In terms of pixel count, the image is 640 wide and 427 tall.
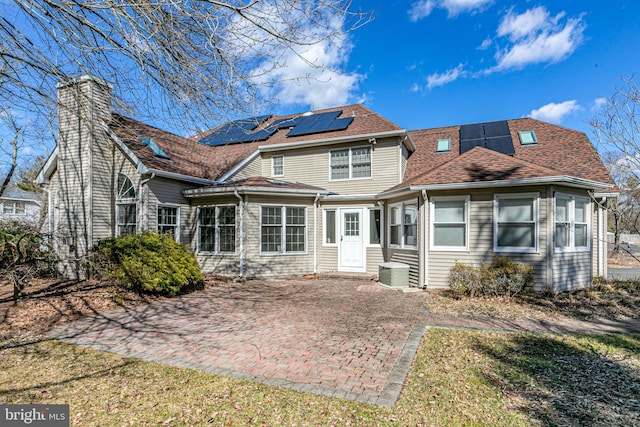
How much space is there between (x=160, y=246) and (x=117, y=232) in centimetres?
374

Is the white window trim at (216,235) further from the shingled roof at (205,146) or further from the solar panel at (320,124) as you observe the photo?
the solar panel at (320,124)

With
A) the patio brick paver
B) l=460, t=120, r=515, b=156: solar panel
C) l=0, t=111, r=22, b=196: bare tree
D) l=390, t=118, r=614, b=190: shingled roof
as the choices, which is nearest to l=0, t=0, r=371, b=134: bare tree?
l=0, t=111, r=22, b=196: bare tree

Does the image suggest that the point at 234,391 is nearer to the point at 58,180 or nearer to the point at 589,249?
the point at 589,249

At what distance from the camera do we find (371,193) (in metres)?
12.9

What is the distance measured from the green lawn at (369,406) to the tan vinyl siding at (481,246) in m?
3.97

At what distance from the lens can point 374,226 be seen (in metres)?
12.6

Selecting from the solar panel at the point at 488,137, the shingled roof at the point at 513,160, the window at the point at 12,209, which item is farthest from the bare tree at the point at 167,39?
the window at the point at 12,209

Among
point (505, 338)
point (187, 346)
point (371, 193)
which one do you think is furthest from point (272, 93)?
point (371, 193)

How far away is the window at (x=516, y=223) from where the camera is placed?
8922mm

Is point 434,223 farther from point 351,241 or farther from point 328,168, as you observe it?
point 328,168

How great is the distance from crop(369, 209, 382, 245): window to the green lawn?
7536 mm

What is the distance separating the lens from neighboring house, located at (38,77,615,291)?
9.18m

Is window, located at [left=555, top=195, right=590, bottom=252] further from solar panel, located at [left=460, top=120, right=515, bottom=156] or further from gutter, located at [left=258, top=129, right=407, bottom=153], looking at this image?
gutter, located at [left=258, top=129, right=407, bottom=153]

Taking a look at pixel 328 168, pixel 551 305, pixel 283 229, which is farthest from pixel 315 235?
pixel 551 305
